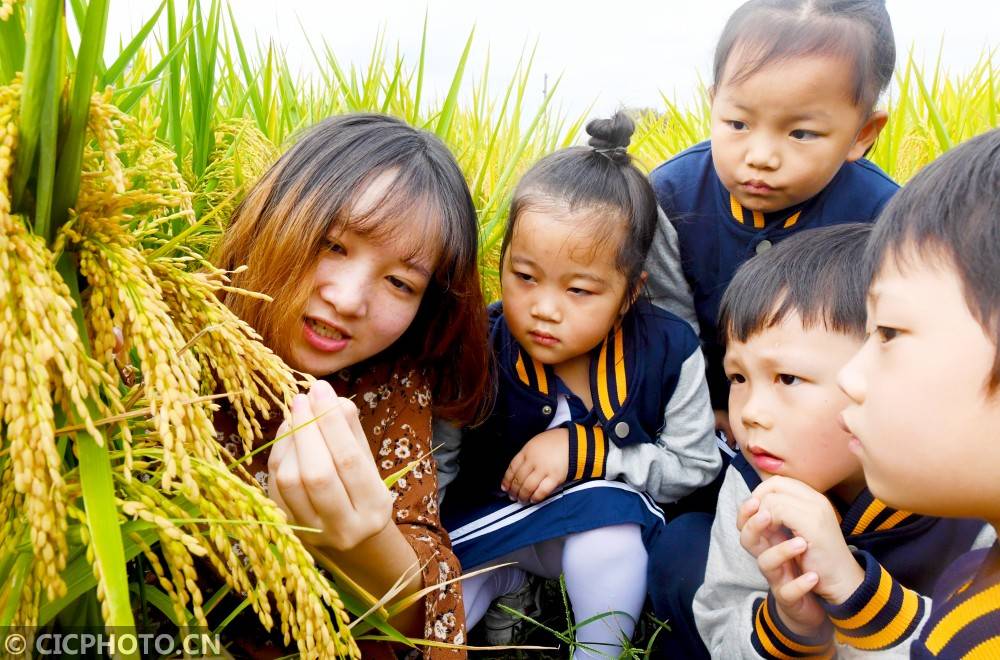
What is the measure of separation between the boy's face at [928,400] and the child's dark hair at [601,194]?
46.2 inches

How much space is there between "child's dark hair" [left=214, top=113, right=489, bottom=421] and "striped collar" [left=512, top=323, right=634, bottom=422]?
0.33m

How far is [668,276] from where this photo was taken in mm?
2762

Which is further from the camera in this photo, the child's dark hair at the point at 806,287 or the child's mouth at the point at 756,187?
the child's mouth at the point at 756,187

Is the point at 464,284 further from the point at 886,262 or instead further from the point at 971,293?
the point at 971,293

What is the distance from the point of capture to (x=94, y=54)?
0.98m

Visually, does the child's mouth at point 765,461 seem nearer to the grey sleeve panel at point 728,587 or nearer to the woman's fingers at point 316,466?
the grey sleeve panel at point 728,587

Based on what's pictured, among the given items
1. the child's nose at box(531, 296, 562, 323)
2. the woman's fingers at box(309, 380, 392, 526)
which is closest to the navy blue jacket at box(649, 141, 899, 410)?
the child's nose at box(531, 296, 562, 323)

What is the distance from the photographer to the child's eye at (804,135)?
2.37 meters

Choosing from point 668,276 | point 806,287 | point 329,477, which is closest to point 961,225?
point 806,287

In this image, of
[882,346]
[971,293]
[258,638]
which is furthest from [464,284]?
[971,293]

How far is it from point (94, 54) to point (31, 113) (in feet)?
0.36

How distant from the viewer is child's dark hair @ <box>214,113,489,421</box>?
5.77ft

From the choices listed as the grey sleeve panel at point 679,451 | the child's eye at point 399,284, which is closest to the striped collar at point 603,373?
the grey sleeve panel at point 679,451

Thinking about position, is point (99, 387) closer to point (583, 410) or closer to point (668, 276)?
point (583, 410)
